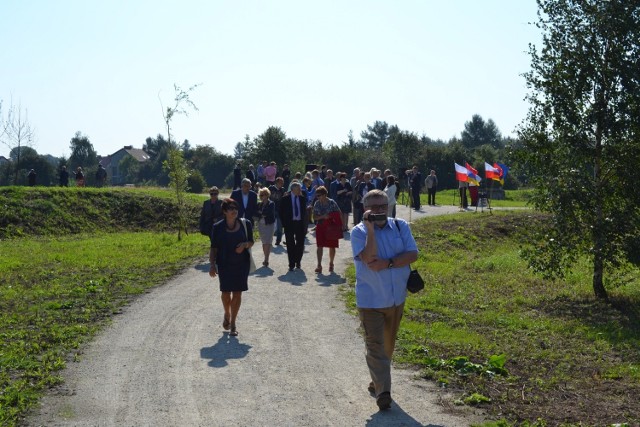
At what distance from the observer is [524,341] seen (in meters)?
11.9

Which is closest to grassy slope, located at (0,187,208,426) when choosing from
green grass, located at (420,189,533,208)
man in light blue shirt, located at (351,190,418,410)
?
man in light blue shirt, located at (351,190,418,410)

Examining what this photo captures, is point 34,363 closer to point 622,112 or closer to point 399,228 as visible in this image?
point 399,228

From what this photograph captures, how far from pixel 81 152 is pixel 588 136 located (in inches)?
4040

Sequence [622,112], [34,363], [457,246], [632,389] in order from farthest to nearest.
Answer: [457,246] < [622,112] < [34,363] < [632,389]

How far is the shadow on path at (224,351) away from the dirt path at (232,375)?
13 millimetres

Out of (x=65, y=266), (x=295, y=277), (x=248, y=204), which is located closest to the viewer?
(x=295, y=277)

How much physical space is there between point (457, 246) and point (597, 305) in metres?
10.1

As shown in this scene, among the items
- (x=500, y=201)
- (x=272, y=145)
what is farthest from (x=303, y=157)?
(x=500, y=201)

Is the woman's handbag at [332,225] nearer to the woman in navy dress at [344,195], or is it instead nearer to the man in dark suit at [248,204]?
the man in dark suit at [248,204]

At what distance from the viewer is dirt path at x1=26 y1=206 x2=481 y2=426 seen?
754 centimetres

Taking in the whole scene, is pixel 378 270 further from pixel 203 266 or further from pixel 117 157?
pixel 117 157

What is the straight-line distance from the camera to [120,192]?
126 feet

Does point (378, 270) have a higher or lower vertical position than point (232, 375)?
higher

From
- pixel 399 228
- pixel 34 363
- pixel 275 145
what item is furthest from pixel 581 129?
pixel 275 145
